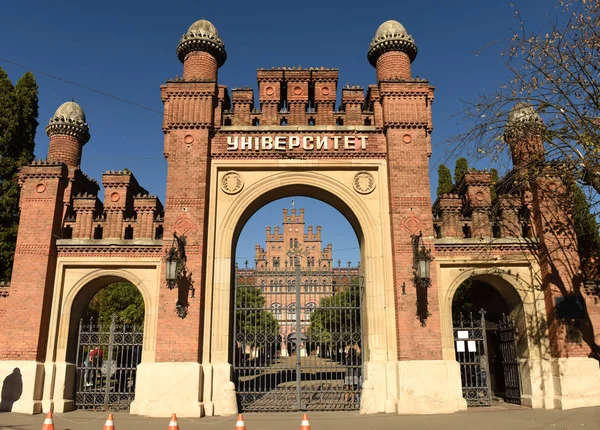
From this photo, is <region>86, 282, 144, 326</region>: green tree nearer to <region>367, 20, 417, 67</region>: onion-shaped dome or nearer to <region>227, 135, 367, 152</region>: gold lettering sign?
<region>227, 135, 367, 152</region>: gold lettering sign

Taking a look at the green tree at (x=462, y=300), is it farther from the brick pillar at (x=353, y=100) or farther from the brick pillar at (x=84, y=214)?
the brick pillar at (x=84, y=214)

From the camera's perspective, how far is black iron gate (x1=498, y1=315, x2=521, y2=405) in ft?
47.5

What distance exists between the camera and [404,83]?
49.3 feet

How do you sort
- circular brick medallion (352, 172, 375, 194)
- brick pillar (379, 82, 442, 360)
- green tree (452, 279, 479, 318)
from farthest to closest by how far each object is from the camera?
green tree (452, 279, 479, 318), circular brick medallion (352, 172, 375, 194), brick pillar (379, 82, 442, 360)

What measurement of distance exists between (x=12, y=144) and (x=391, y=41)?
15.9 m

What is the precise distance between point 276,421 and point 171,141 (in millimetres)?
8656

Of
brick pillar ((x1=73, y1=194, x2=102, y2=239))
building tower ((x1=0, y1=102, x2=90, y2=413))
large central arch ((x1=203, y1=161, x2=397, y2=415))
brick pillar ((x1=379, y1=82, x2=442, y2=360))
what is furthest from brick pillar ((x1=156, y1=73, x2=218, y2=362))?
brick pillar ((x1=379, y1=82, x2=442, y2=360))

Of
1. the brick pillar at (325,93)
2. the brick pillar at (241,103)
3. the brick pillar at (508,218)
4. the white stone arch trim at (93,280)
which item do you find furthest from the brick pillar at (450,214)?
the white stone arch trim at (93,280)

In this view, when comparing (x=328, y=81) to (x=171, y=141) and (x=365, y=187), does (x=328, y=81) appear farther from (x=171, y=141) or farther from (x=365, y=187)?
(x=171, y=141)

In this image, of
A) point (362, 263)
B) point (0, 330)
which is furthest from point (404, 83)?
point (0, 330)

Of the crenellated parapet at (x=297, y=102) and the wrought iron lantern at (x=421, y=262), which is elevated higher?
the crenellated parapet at (x=297, y=102)

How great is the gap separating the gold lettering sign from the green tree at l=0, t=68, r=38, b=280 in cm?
1047

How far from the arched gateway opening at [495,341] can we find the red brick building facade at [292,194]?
8.7 inches

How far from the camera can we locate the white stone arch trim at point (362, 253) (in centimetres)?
1370
